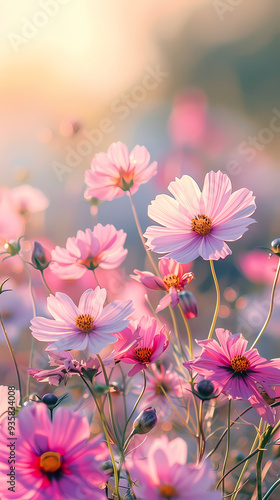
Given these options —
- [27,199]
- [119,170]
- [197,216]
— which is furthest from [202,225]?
[27,199]

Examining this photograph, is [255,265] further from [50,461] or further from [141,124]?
[141,124]

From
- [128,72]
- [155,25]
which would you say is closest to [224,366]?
[128,72]

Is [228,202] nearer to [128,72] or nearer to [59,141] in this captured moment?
[59,141]

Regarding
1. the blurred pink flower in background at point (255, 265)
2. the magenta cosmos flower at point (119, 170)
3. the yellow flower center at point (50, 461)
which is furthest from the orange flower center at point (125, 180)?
the blurred pink flower in background at point (255, 265)

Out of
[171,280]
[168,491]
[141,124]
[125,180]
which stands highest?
[141,124]

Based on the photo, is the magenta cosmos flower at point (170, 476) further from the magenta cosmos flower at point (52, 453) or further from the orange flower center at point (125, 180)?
→ the orange flower center at point (125, 180)

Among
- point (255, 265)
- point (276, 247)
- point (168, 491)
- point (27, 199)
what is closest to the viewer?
point (168, 491)

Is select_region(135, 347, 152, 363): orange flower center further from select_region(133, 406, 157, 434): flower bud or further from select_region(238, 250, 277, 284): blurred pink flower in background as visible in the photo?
select_region(238, 250, 277, 284): blurred pink flower in background
